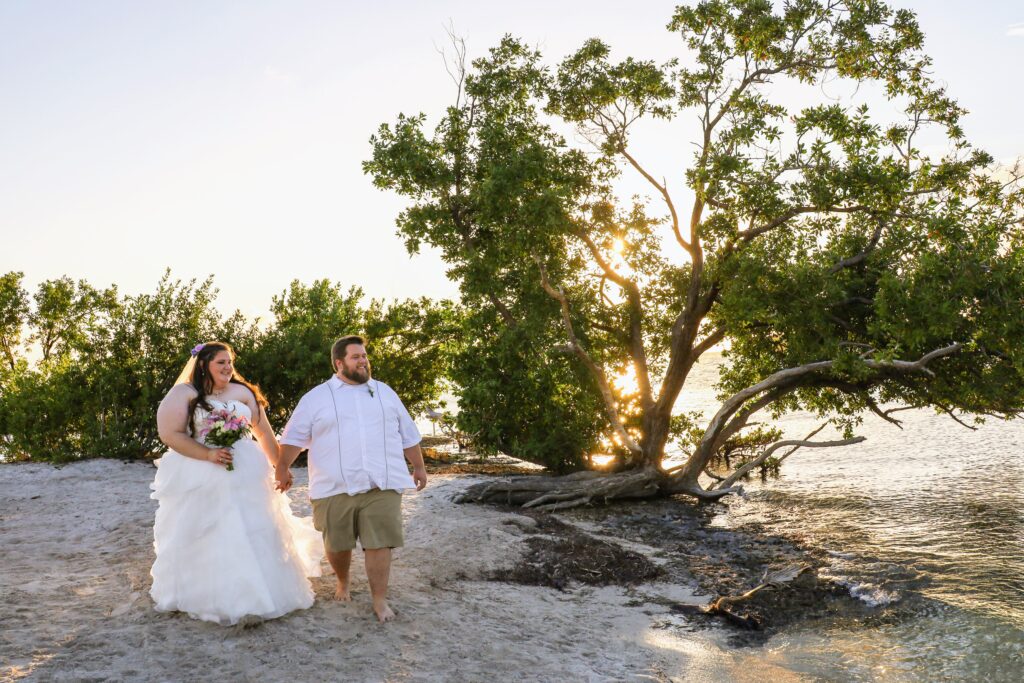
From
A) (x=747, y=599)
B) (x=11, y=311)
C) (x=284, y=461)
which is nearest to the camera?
(x=284, y=461)

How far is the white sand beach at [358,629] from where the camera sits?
6000 millimetres

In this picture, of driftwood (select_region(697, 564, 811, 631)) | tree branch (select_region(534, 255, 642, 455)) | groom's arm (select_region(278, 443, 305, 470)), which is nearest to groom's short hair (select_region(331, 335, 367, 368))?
groom's arm (select_region(278, 443, 305, 470))

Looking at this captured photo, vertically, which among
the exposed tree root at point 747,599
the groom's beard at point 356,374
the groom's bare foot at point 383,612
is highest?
the groom's beard at point 356,374

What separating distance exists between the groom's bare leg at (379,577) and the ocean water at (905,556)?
2.70 m

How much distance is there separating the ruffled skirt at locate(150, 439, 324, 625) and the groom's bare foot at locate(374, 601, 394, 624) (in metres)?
0.58

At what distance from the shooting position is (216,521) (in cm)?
671

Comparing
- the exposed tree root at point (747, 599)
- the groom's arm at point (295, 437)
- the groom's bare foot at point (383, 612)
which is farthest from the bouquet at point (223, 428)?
the exposed tree root at point (747, 599)

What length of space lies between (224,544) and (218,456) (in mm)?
699

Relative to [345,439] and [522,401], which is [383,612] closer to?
[345,439]

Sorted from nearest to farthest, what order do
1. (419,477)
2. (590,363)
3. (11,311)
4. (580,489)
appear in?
(419,477) → (580,489) → (590,363) → (11,311)

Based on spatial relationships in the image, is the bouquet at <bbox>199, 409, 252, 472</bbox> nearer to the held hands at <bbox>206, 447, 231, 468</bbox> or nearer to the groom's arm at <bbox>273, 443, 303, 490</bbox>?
the held hands at <bbox>206, 447, 231, 468</bbox>

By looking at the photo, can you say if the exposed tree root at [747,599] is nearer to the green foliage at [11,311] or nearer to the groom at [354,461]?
the groom at [354,461]

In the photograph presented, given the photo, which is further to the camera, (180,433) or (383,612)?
(383,612)

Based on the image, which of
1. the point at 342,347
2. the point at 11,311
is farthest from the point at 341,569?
the point at 11,311
